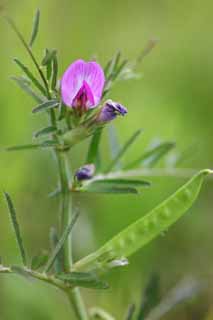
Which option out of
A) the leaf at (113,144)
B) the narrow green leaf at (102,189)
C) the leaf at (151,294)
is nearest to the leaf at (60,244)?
the narrow green leaf at (102,189)

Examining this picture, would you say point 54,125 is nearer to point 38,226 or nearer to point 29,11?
point 38,226

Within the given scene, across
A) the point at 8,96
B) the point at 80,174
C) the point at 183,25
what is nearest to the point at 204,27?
the point at 183,25

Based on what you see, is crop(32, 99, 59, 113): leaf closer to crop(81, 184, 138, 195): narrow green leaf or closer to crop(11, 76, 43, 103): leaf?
crop(11, 76, 43, 103): leaf

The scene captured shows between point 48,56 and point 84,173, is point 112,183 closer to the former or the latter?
point 84,173

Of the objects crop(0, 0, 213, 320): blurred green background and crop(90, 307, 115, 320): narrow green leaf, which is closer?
crop(90, 307, 115, 320): narrow green leaf

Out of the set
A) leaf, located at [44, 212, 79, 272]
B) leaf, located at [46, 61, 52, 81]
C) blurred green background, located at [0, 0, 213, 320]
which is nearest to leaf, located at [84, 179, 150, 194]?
leaf, located at [44, 212, 79, 272]

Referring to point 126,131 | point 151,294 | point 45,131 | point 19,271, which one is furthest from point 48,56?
point 126,131
